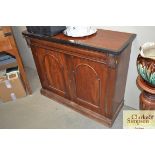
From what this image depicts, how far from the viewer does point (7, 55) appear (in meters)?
2.05

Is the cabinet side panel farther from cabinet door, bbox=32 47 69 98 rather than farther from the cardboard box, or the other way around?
the cardboard box

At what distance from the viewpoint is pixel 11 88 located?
196 cm

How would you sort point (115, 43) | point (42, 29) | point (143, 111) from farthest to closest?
1. point (42, 29)
2. point (143, 111)
3. point (115, 43)

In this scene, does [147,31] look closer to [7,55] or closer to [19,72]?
[19,72]

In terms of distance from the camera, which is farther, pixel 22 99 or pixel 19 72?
pixel 22 99

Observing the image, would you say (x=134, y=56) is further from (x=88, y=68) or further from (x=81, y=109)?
(x=81, y=109)

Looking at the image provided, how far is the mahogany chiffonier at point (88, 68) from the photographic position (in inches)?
49.3

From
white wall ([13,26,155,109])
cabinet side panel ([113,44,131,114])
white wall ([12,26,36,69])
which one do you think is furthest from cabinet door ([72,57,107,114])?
white wall ([12,26,36,69])

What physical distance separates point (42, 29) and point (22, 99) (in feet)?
3.31

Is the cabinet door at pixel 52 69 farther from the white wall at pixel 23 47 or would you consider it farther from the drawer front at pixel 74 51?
the white wall at pixel 23 47

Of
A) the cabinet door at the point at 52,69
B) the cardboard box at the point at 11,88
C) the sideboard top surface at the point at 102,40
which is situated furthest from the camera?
the cardboard box at the point at 11,88

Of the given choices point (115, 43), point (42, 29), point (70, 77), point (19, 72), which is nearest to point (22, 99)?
point (19, 72)

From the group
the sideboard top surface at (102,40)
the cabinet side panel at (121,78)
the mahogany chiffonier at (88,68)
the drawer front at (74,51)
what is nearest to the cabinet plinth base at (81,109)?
the mahogany chiffonier at (88,68)
